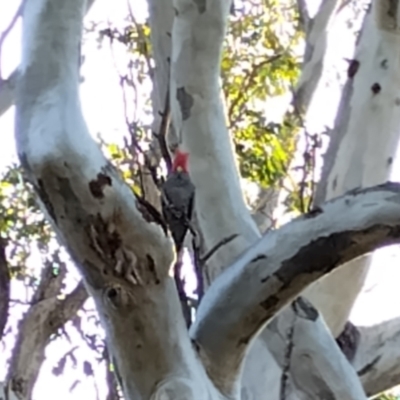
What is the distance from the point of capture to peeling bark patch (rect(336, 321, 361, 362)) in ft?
6.00

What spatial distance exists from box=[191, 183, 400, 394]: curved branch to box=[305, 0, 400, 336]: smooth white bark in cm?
66

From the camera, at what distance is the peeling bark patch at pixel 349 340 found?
183cm

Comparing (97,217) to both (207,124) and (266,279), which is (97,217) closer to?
(266,279)

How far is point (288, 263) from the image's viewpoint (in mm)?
A: 1082

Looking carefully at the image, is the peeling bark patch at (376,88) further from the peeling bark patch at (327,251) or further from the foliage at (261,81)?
the peeling bark patch at (327,251)

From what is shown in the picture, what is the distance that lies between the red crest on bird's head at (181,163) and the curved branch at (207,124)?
1 cm

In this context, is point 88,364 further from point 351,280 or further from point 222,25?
point 222,25

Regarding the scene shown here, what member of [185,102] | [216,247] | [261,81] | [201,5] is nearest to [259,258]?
[216,247]

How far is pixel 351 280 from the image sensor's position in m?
1.79

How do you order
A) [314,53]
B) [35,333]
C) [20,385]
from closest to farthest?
[20,385], [35,333], [314,53]

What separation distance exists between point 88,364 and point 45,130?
1574 mm

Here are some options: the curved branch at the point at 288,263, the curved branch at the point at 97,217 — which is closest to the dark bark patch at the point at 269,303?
the curved branch at the point at 288,263

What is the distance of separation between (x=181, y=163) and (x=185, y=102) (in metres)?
0.14

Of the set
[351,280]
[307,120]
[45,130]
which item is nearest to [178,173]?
[351,280]
